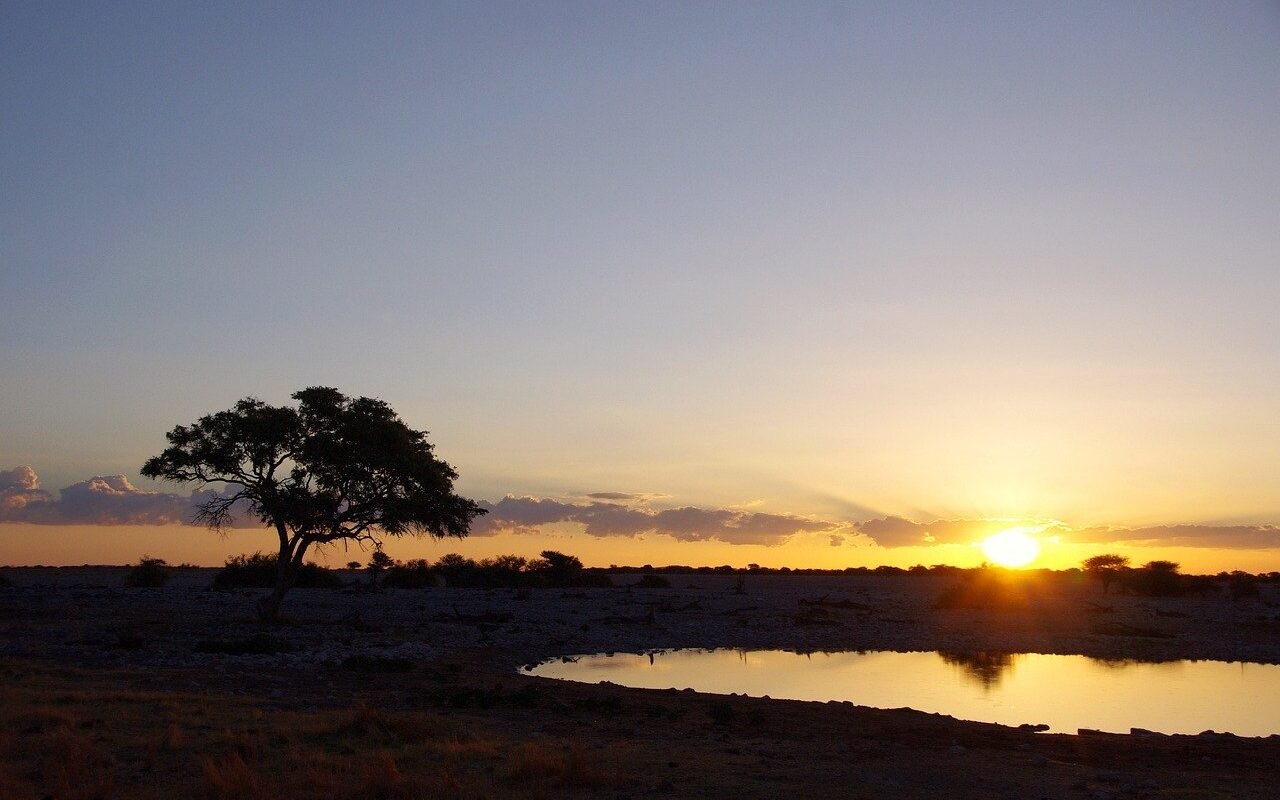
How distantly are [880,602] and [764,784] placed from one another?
49.7 m

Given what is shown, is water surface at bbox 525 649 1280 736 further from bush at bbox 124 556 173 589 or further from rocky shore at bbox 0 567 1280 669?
bush at bbox 124 556 173 589

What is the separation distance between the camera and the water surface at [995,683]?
73.6 ft

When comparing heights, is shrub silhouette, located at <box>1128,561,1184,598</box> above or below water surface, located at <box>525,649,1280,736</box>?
above

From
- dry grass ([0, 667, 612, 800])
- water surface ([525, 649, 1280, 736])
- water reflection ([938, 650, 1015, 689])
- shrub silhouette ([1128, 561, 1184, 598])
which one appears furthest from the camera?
shrub silhouette ([1128, 561, 1184, 598])

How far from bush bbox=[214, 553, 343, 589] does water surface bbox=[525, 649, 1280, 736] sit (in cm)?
3726

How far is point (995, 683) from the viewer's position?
2786 cm

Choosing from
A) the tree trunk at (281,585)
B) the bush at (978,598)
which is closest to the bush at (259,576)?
the tree trunk at (281,585)

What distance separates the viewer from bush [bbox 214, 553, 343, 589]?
206 feet

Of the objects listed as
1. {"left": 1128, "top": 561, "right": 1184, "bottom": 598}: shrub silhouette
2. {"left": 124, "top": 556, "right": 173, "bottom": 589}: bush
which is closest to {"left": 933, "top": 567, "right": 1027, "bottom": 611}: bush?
{"left": 1128, "top": 561, "right": 1184, "bottom": 598}: shrub silhouette

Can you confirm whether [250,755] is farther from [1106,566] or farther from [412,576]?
[1106,566]

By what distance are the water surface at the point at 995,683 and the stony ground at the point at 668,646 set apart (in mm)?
2087

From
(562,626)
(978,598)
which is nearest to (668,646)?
(562,626)

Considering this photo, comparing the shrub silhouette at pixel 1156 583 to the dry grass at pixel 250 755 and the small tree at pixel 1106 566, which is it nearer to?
the small tree at pixel 1106 566

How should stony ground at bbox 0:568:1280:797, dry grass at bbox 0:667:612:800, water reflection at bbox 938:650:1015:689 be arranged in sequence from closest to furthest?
dry grass at bbox 0:667:612:800
stony ground at bbox 0:568:1280:797
water reflection at bbox 938:650:1015:689
